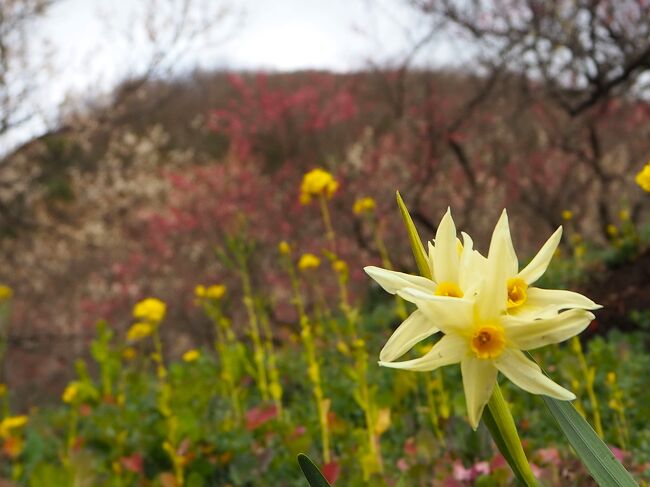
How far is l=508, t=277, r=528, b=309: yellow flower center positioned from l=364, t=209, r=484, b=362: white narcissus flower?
5cm

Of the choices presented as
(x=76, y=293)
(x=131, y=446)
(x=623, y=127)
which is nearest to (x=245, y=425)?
(x=131, y=446)

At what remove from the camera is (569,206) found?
7.20m

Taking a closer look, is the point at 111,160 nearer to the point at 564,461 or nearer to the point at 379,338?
the point at 379,338

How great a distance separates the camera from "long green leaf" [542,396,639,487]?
601mm

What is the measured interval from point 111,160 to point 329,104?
5.10 metres

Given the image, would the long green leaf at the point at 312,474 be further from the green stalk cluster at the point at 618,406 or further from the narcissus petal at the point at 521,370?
the green stalk cluster at the point at 618,406

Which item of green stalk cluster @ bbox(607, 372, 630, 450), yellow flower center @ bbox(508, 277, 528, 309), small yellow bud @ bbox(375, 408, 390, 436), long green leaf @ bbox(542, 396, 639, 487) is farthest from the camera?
small yellow bud @ bbox(375, 408, 390, 436)

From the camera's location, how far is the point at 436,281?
0.71 metres

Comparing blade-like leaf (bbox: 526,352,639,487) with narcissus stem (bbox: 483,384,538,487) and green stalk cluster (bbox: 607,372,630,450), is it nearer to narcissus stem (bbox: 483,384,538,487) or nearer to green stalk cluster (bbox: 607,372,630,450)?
narcissus stem (bbox: 483,384,538,487)

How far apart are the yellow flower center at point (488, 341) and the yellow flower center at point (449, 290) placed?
6cm

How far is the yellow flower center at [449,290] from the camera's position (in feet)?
2.26

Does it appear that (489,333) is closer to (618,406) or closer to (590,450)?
(590,450)

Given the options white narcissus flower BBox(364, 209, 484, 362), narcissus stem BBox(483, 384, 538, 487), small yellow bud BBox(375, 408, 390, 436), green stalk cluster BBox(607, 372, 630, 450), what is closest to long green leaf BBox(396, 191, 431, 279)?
white narcissus flower BBox(364, 209, 484, 362)

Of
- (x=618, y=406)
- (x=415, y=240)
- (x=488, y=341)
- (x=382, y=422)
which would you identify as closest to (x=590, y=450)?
(x=488, y=341)
